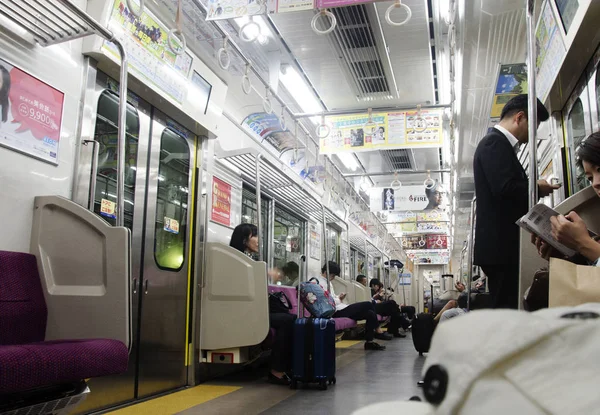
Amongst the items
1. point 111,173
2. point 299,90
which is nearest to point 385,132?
point 299,90

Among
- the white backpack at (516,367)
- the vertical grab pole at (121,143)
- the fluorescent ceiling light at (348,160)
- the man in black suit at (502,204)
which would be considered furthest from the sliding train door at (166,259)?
the fluorescent ceiling light at (348,160)

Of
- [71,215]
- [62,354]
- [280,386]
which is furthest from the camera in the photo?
[280,386]

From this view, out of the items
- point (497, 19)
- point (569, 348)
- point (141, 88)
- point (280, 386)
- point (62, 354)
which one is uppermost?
point (497, 19)

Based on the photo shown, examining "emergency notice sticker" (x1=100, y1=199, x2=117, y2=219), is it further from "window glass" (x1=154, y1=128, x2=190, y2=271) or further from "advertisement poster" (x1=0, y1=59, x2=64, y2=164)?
"window glass" (x1=154, y1=128, x2=190, y2=271)

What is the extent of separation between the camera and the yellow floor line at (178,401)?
10.7 ft

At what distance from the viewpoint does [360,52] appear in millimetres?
5906

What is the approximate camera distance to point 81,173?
3.18 metres

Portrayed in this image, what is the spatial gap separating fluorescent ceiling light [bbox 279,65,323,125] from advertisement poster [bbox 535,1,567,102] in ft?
11.8

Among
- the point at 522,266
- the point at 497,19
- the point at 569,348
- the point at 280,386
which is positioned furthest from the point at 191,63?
the point at 569,348

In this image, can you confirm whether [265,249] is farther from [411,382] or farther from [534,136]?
[534,136]

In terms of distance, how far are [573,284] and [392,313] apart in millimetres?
10082

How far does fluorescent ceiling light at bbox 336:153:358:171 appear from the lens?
390 inches

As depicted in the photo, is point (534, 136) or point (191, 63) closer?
point (534, 136)

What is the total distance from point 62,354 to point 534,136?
2079mm
